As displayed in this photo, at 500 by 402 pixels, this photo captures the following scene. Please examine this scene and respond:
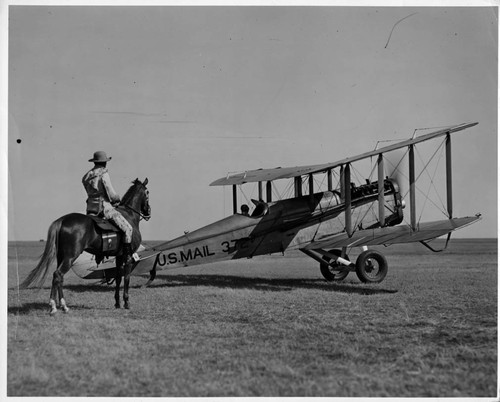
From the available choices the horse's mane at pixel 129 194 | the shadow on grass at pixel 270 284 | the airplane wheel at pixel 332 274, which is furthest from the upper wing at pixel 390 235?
the horse's mane at pixel 129 194

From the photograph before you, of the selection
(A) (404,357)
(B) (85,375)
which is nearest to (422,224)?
(A) (404,357)

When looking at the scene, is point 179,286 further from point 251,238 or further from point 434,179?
point 434,179

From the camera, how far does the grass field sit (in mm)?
4895

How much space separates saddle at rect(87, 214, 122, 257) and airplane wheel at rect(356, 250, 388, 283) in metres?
5.75

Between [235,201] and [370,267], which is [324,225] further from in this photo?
[235,201]

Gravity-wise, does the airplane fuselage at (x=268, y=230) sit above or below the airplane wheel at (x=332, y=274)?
above

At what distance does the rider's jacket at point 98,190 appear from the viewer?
340 inches

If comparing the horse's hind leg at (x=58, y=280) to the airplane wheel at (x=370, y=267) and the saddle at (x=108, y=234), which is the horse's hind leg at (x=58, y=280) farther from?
the airplane wheel at (x=370, y=267)

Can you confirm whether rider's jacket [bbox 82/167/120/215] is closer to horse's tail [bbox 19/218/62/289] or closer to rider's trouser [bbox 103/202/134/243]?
rider's trouser [bbox 103/202/134/243]

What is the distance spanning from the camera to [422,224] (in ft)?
42.9

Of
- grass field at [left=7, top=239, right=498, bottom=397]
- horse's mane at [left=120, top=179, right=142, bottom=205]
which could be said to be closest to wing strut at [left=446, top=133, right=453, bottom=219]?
grass field at [left=7, top=239, right=498, bottom=397]

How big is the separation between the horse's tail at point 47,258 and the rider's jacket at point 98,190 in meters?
0.68
